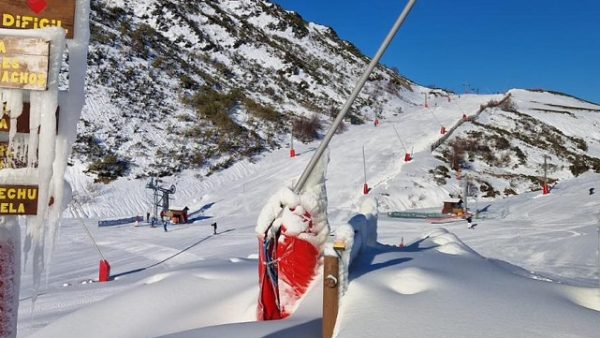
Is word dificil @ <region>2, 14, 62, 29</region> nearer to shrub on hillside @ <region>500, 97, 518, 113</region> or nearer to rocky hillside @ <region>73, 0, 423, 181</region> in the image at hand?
rocky hillside @ <region>73, 0, 423, 181</region>

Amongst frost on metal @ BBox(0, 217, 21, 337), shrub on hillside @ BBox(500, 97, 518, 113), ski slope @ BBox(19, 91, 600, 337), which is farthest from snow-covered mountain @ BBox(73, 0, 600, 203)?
frost on metal @ BBox(0, 217, 21, 337)

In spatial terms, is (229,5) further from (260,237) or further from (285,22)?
(260,237)

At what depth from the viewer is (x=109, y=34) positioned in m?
56.8

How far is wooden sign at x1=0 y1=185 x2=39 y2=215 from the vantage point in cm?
393

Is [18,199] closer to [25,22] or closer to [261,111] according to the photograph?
[25,22]

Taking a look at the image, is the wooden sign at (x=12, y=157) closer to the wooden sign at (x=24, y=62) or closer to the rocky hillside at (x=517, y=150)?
the wooden sign at (x=24, y=62)

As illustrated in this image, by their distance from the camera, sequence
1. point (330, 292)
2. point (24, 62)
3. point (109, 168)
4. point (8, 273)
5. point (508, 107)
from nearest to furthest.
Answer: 1. point (24, 62)
2. point (8, 273)
3. point (330, 292)
4. point (109, 168)
5. point (508, 107)

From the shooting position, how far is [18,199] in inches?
156

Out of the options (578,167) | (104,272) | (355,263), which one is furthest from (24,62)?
(578,167)

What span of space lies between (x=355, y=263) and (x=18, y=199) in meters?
4.41

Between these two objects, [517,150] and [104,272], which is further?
[517,150]

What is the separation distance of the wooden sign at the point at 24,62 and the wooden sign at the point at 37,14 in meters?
0.13

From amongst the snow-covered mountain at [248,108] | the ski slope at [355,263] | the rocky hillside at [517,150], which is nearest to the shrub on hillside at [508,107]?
the rocky hillside at [517,150]

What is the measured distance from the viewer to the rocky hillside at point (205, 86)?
40.4 meters
